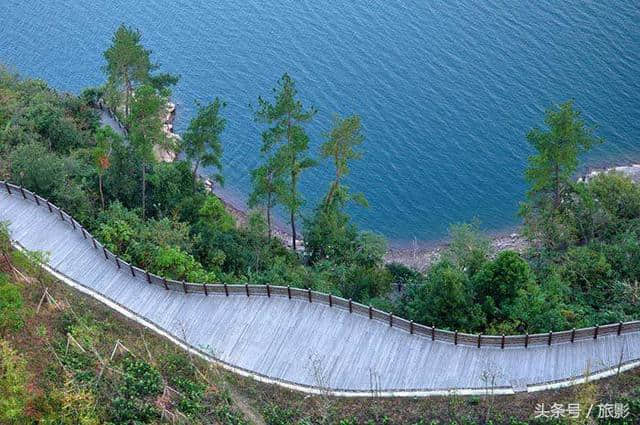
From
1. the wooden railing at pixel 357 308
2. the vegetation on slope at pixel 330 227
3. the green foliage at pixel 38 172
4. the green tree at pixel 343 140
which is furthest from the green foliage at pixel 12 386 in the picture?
the green tree at pixel 343 140

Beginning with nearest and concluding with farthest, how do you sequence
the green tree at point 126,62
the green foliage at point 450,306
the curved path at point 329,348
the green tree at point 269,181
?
1. the curved path at point 329,348
2. the green foliage at point 450,306
3. the green tree at point 269,181
4. the green tree at point 126,62

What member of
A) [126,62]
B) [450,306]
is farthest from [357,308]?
[126,62]

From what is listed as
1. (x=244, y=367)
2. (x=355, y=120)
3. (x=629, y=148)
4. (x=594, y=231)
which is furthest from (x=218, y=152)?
(x=629, y=148)

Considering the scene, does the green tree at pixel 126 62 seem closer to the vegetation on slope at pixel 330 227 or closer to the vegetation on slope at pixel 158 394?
the vegetation on slope at pixel 330 227

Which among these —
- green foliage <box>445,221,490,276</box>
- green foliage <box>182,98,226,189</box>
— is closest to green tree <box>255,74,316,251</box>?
green foliage <box>182,98,226,189</box>

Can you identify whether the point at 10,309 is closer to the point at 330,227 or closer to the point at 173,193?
the point at 173,193

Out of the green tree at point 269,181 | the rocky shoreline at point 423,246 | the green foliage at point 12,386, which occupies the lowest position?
the green foliage at point 12,386

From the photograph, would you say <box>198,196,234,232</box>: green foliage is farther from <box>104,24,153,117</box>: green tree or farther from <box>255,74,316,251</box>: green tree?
<box>104,24,153,117</box>: green tree
